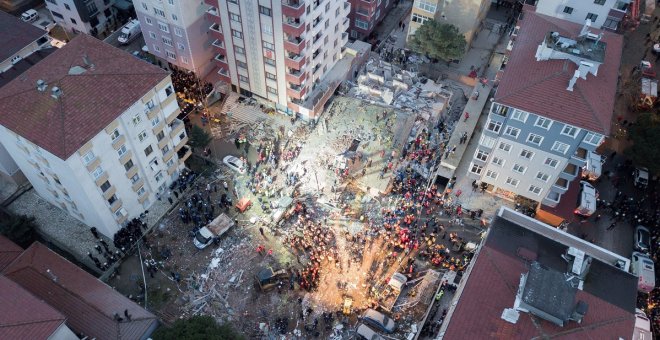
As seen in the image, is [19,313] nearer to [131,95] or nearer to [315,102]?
[131,95]

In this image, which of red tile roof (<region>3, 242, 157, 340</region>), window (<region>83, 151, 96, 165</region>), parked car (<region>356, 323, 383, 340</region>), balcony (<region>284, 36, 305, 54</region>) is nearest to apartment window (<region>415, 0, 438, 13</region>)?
balcony (<region>284, 36, 305, 54</region>)

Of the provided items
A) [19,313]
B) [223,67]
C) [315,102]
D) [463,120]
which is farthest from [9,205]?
[463,120]

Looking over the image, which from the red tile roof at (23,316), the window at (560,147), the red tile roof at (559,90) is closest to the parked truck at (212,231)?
the red tile roof at (23,316)

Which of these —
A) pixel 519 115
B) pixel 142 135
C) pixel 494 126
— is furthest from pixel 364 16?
pixel 142 135

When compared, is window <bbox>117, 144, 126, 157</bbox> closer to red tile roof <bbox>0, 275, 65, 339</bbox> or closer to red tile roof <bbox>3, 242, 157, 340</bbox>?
red tile roof <bbox>3, 242, 157, 340</bbox>

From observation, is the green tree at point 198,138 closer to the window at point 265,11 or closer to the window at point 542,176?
the window at point 265,11

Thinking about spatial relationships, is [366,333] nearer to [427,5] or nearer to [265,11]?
[265,11]
